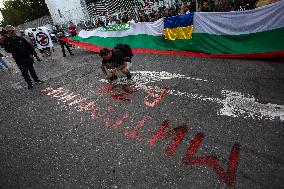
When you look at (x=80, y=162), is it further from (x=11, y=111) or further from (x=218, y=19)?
(x=218, y=19)

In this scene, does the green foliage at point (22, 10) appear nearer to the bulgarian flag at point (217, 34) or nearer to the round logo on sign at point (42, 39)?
the round logo on sign at point (42, 39)

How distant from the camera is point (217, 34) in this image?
776 centimetres

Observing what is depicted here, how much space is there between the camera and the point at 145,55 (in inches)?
400

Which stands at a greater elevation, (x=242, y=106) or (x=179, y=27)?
(x=179, y=27)

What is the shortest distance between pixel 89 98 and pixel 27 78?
301 cm

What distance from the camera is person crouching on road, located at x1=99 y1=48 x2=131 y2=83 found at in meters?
6.55

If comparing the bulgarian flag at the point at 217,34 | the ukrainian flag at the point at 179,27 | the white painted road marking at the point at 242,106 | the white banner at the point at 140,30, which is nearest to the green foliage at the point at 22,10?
the white banner at the point at 140,30

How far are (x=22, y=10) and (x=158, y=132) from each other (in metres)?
60.8

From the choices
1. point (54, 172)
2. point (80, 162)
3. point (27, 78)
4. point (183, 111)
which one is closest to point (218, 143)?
point (183, 111)

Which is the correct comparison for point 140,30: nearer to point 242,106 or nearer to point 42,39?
point 42,39

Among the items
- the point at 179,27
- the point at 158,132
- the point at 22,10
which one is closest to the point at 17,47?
the point at 179,27

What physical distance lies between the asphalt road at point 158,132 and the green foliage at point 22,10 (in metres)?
47.0

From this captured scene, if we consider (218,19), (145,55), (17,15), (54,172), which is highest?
(218,19)

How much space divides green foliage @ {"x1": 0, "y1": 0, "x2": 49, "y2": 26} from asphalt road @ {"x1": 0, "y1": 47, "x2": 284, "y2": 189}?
47.0m
